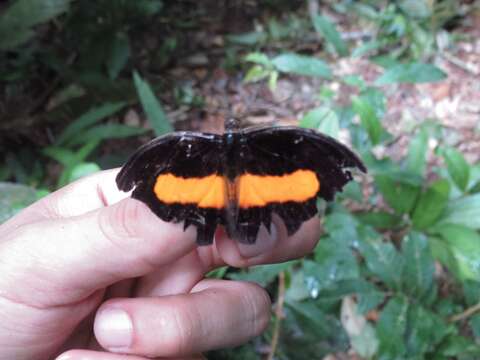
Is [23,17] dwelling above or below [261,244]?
above

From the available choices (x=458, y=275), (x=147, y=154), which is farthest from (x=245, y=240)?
(x=458, y=275)

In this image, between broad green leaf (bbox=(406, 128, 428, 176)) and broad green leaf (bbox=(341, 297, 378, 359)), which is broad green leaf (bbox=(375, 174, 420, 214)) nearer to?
broad green leaf (bbox=(406, 128, 428, 176))

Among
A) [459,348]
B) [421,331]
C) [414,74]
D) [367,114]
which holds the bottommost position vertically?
[459,348]

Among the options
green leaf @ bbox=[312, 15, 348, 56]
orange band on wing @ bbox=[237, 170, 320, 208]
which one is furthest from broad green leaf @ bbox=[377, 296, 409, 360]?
green leaf @ bbox=[312, 15, 348, 56]

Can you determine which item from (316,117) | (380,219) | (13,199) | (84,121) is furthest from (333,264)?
(84,121)

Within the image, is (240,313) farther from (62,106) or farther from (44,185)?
(62,106)

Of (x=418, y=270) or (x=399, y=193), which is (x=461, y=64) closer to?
(x=399, y=193)
